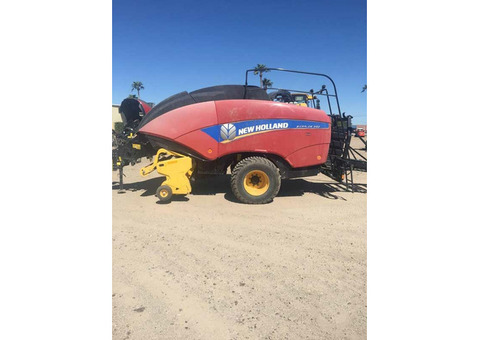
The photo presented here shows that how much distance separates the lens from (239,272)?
7.66 feet

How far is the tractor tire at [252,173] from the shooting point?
467cm

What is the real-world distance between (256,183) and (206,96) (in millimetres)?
1916

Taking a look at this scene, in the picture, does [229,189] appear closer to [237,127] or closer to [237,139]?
[237,139]

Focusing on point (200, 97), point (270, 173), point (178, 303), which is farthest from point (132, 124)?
point (178, 303)

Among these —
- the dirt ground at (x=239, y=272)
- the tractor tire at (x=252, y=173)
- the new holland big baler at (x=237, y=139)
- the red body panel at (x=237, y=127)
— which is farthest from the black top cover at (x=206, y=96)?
the dirt ground at (x=239, y=272)

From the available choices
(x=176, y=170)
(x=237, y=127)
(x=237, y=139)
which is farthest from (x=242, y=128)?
(x=176, y=170)

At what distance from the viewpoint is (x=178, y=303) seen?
1927mm

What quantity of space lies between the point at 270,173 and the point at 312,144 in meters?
1.03

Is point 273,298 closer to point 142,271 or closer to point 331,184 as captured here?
point 142,271

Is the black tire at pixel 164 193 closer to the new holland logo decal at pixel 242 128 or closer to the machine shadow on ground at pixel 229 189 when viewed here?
the machine shadow on ground at pixel 229 189

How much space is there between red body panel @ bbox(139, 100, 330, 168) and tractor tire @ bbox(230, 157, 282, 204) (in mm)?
231

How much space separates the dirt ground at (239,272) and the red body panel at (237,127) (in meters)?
1.10

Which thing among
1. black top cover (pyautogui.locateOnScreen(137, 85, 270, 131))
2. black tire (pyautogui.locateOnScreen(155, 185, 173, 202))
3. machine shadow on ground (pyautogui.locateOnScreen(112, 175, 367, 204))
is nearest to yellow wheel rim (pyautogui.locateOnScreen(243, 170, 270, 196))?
machine shadow on ground (pyautogui.locateOnScreen(112, 175, 367, 204))

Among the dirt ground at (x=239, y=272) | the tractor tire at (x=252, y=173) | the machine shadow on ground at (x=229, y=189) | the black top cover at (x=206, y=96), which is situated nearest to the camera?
the dirt ground at (x=239, y=272)
